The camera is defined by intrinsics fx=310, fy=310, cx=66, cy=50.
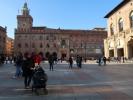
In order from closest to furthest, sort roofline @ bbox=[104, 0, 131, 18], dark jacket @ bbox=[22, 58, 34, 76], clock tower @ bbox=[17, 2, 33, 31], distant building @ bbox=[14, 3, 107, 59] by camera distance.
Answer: dark jacket @ bbox=[22, 58, 34, 76] < roofline @ bbox=[104, 0, 131, 18] < distant building @ bbox=[14, 3, 107, 59] < clock tower @ bbox=[17, 2, 33, 31]

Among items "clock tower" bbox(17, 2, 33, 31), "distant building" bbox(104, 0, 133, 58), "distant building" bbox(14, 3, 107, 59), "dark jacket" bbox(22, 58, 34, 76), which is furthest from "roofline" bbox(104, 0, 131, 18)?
"dark jacket" bbox(22, 58, 34, 76)

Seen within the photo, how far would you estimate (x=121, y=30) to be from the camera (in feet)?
211

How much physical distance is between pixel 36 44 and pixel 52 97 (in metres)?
102

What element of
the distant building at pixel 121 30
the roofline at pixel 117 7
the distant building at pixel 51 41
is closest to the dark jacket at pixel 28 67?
the distant building at pixel 121 30

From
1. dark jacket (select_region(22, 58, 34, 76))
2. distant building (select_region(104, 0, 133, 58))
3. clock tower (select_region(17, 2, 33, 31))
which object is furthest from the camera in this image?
clock tower (select_region(17, 2, 33, 31))

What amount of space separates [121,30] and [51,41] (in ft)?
167

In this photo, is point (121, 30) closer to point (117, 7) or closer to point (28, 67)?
point (117, 7)

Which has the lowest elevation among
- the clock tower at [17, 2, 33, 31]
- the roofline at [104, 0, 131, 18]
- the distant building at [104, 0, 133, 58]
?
the distant building at [104, 0, 133, 58]

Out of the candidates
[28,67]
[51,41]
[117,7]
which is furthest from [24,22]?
[28,67]

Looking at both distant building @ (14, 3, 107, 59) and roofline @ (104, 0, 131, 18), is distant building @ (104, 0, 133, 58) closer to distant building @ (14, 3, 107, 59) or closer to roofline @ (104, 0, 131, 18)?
roofline @ (104, 0, 131, 18)

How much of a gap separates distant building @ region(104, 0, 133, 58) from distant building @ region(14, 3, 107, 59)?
126 feet

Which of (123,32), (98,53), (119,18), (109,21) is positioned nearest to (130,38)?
(123,32)

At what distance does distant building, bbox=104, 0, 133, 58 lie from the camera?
58688mm

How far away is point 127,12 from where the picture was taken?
59.7 m
